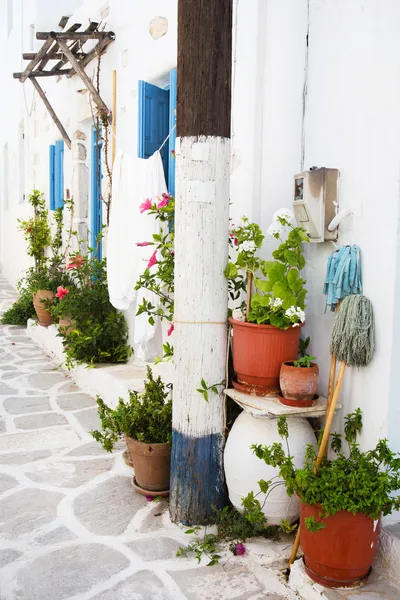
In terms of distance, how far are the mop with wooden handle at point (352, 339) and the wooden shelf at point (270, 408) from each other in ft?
0.52

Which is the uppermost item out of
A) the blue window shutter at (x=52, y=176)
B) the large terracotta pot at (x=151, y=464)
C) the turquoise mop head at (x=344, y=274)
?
the blue window shutter at (x=52, y=176)

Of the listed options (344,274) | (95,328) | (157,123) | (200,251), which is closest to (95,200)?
(95,328)

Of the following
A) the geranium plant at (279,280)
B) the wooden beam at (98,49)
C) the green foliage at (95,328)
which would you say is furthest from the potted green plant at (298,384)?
the wooden beam at (98,49)

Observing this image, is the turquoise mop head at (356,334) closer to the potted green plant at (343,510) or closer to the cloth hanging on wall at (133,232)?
the potted green plant at (343,510)

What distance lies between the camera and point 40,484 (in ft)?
12.7

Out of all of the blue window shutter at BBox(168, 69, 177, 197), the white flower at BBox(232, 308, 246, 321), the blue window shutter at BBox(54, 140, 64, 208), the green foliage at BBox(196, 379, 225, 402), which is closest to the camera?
the green foliage at BBox(196, 379, 225, 402)

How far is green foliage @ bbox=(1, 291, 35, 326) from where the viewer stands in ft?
32.5

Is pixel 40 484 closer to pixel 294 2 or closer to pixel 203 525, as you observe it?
pixel 203 525

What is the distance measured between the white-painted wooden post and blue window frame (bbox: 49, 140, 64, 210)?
6.10 meters

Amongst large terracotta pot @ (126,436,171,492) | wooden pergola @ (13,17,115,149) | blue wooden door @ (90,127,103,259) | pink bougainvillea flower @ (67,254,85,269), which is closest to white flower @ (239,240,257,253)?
large terracotta pot @ (126,436,171,492)

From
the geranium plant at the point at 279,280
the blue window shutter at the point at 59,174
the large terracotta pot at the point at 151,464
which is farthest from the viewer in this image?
the blue window shutter at the point at 59,174

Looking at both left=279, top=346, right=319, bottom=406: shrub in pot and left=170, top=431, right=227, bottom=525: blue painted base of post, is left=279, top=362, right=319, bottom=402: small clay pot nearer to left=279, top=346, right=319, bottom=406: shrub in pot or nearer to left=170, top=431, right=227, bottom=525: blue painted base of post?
left=279, top=346, right=319, bottom=406: shrub in pot

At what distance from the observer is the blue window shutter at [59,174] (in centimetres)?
895

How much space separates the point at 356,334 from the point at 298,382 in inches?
15.8
